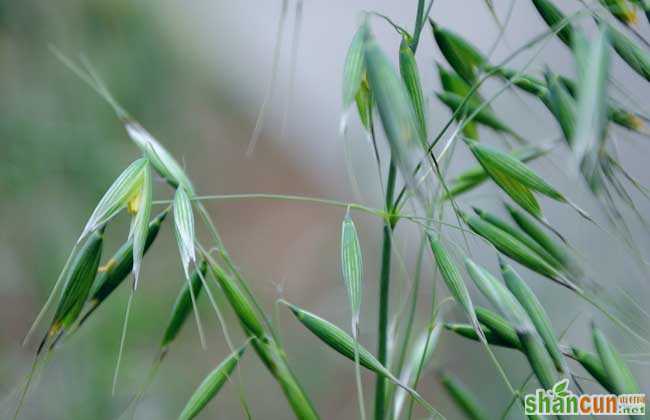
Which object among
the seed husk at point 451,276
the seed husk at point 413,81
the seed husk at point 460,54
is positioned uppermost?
the seed husk at point 413,81

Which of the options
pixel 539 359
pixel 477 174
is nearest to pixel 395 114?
pixel 539 359

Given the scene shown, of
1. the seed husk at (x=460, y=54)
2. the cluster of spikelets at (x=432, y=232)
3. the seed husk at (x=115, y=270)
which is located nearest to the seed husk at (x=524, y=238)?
the cluster of spikelets at (x=432, y=232)

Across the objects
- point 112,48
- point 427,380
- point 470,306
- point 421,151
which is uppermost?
point 112,48

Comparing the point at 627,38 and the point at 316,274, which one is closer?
the point at 627,38

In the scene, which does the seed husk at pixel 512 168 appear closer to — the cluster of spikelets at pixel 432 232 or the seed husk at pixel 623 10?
the cluster of spikelets at pixel 432 232

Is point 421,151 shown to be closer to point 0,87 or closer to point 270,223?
point 0,87

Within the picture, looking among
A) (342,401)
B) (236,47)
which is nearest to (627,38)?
(342,401)

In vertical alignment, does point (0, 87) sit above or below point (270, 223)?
above

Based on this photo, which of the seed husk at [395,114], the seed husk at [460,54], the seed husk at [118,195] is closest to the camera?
the seed husk at [395,114]
